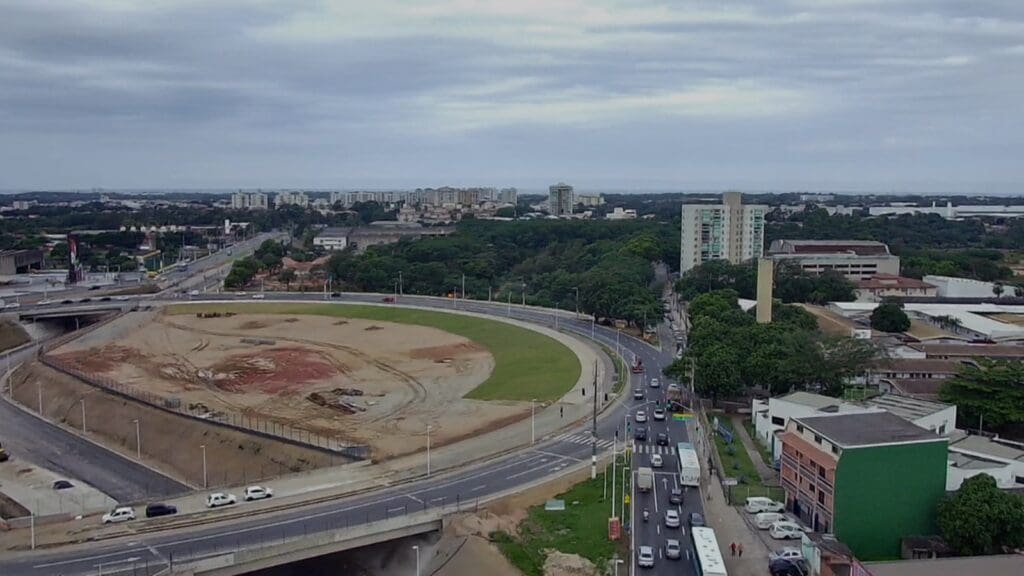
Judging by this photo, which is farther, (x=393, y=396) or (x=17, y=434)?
(x=393, y=396)

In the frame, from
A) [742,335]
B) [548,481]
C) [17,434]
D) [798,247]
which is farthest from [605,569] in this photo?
[798,247]

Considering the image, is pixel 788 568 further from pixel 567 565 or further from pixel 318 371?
pixel 318 371

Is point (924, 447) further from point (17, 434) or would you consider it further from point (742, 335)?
point (17, 434)

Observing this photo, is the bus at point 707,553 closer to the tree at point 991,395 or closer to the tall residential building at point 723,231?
the tree at point 991,395

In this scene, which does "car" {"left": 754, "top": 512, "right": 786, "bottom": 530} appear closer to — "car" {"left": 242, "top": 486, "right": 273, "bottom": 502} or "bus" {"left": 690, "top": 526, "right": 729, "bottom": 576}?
"bus" {"left": 690, "top": 526, "right": 729, "bottom": 576}

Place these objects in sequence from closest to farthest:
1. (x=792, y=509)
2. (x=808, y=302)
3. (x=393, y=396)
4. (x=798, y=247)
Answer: (x=792, y=509), (x=393, y=396), (x=808, y=302), (x=798, y=247)

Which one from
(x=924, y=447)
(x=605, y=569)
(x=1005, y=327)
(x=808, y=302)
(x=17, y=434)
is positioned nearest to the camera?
(x=605, y=569)

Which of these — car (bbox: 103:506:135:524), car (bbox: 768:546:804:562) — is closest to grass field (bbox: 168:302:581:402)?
car (bbox: 768:546:804:562)

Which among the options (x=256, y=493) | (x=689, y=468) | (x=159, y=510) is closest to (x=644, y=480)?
(x=689, y=468)
